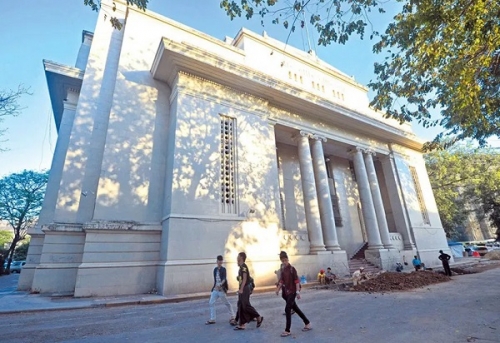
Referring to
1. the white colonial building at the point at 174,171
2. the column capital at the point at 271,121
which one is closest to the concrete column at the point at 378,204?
the white colonial building at the point at 174,171

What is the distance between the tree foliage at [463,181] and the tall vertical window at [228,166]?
2431 cm

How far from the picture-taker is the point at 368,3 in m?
6.12

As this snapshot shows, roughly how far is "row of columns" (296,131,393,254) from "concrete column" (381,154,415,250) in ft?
8.78

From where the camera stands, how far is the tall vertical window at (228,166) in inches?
483

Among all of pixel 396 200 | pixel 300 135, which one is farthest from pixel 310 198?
pixel 396 200

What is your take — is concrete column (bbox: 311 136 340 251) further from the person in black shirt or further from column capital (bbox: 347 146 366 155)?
the person in black shirt

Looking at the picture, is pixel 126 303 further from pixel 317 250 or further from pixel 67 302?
pixel 317 250

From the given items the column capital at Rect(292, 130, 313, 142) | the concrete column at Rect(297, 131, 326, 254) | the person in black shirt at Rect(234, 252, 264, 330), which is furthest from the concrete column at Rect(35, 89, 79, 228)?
the concrete column at Rect(297, 131, 326, 254)

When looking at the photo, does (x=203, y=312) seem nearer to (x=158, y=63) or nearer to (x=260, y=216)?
(x=260, y=216)

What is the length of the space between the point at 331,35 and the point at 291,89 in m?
8.89

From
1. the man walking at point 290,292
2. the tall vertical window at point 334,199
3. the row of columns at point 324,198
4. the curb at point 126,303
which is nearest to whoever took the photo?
the man walking at point 290,292

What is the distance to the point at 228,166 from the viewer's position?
12977 millimetres

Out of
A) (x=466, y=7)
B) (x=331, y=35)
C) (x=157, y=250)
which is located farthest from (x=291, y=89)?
(x=157, y=250)

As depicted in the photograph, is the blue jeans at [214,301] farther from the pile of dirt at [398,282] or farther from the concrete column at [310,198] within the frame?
the concrete column at [310,198]
